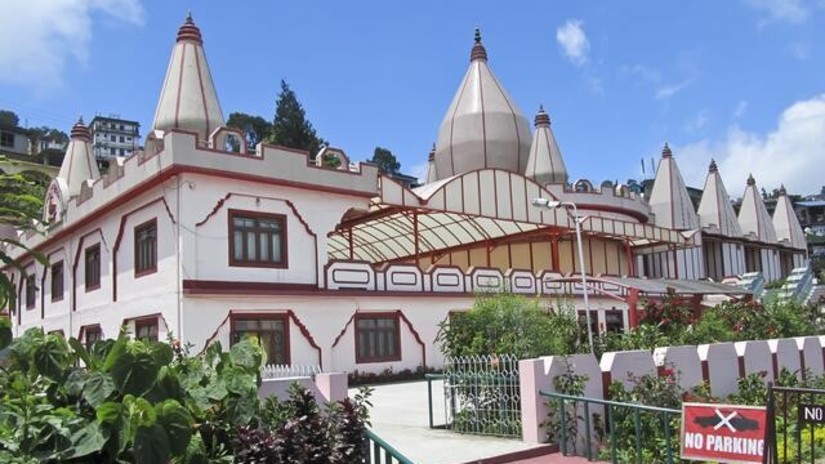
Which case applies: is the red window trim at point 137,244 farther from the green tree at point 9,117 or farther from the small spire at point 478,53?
the green tree at point 9,117

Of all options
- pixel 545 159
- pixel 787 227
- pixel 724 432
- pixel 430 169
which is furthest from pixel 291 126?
pixel 724 432

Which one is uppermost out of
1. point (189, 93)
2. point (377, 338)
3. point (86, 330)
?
point (189, 93)

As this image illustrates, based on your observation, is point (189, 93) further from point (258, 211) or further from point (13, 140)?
point (13, 140)

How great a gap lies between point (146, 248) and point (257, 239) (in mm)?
3300

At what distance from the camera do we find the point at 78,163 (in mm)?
30188

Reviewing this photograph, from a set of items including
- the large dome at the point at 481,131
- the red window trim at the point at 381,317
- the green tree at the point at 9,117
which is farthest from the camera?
the green tree at the point at 9,117

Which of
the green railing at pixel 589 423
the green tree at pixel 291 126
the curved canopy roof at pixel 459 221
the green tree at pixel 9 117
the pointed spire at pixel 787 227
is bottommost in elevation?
the green railing at pixel 589 423

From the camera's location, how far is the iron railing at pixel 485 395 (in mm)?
11109

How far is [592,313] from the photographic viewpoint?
29.7m

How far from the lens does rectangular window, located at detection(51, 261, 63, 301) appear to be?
2796cm

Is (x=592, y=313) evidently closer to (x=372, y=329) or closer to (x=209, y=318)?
(x=372, y=329)

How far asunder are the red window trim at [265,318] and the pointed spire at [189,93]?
6.55m

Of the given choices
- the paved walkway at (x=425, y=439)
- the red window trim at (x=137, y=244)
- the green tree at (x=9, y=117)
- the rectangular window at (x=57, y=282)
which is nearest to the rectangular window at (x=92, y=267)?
the rectangular window at (x=57, y=282)

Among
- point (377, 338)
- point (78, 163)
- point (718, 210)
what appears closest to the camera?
point (377, 338)
